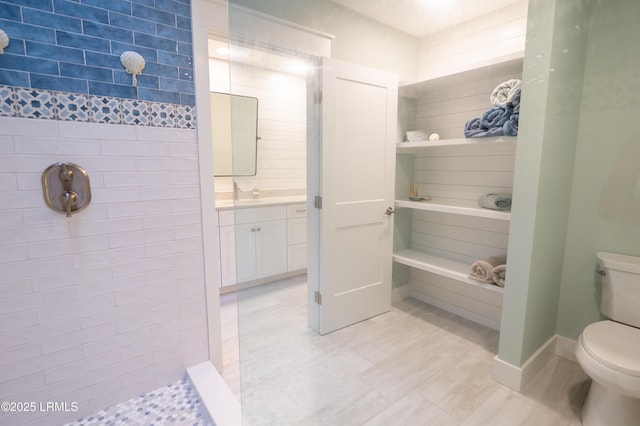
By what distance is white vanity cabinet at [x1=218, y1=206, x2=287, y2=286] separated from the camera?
6.11 ft

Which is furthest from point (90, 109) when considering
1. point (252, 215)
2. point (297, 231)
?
Result: point (297, 231)

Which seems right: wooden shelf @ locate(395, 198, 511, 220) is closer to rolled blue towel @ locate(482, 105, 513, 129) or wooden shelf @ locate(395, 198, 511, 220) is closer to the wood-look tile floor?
rolled blue towel @ locate(482, 105, 513, 129)

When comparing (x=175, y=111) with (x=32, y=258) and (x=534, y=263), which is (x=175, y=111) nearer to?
(x=32, y=258)

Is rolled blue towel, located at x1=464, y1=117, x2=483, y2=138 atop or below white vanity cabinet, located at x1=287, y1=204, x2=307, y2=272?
atop

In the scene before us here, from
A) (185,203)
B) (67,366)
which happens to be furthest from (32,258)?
(185,203)

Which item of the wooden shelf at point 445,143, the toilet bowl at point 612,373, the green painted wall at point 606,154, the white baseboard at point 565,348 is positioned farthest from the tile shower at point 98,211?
the white baseboard at point 565,348

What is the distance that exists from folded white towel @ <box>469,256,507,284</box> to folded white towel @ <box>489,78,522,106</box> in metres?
1.00

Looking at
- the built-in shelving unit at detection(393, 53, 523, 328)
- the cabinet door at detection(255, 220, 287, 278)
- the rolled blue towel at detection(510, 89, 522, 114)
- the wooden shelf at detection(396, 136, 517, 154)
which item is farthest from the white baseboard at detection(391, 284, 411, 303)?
the rolled blue towel at detection(510, 89, 522, 114)

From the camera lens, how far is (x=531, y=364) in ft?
5.47

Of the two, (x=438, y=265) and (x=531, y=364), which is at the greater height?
(x=438, y=265)

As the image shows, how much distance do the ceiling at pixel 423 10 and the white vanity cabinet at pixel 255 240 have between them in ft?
4.77

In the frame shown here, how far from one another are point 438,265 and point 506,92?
126 cm

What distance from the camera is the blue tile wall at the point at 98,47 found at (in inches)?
46.1

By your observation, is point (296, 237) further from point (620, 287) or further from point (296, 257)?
point (620, 287)
